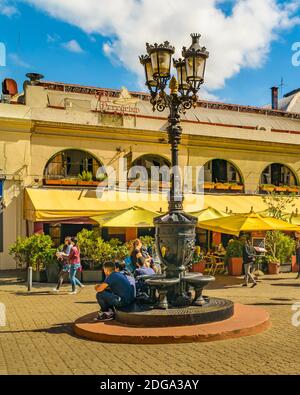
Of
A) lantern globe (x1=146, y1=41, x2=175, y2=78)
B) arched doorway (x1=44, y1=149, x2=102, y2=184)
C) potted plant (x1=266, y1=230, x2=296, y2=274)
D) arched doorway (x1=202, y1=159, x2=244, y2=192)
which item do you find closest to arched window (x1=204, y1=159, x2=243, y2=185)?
arched doorway (x1=202, y1=159, x2=244, y2=192)

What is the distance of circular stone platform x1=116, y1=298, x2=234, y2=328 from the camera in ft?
28.2

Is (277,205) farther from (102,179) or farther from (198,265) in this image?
(102,179)

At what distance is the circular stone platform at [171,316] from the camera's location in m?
8.60

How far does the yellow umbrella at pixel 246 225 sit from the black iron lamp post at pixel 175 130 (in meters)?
6.85

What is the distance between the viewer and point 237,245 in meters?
19.0

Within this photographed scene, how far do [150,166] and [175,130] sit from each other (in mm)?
14111

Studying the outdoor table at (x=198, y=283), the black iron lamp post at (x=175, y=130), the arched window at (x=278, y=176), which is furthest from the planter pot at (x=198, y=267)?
the arched window at (x=278, y=176)

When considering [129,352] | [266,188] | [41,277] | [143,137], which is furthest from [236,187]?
[129,352]

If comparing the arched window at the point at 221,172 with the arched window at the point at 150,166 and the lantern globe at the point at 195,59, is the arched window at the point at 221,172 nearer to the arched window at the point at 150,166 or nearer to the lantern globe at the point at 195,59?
the arched window at the point at 150,166

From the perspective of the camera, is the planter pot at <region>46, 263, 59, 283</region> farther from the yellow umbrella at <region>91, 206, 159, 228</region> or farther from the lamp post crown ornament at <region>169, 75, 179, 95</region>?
the lamp post crown ornament at <region>169, 75, 179, 95</region>

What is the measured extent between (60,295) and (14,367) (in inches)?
283
